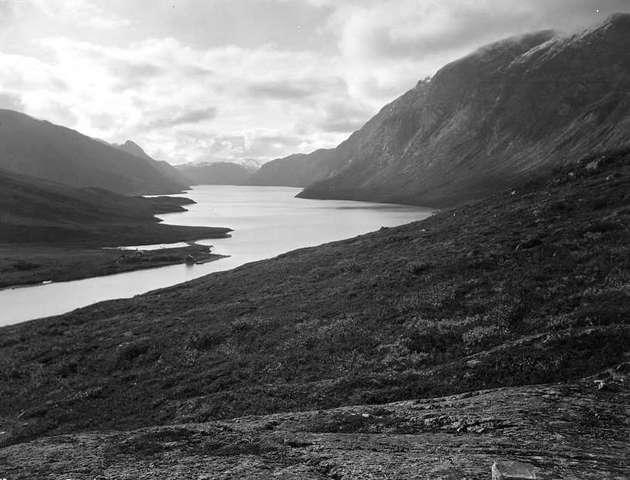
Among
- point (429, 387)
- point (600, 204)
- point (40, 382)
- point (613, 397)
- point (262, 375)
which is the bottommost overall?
point (40, 382)

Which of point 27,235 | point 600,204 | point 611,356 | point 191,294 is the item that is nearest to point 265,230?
point 27,235

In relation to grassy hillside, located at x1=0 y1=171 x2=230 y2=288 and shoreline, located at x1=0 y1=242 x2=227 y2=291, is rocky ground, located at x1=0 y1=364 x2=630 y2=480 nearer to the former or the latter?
shoreline, located at x1=0 y1=242 x2=227 y2=291

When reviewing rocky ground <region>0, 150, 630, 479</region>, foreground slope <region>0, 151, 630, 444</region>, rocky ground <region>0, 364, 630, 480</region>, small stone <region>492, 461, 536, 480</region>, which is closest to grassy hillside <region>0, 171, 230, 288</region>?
foreground slope <region>0, 151, 630, 444</region>

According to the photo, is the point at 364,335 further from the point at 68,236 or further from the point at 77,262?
the point at 68,236

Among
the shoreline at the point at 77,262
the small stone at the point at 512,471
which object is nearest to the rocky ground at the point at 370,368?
the small stone at the point at 512,471

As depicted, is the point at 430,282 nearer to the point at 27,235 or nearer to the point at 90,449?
the point at 90,449

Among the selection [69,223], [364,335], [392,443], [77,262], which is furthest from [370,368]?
[69,223]
